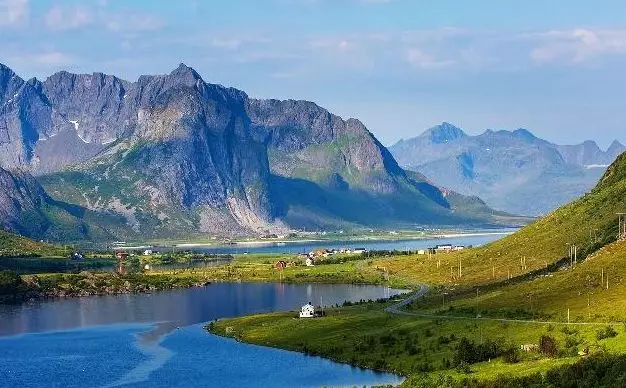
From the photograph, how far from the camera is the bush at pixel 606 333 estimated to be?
388 feet

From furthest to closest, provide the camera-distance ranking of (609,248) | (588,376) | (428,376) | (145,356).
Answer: (609,248) < (145,356) < (428,376) < (588,376)

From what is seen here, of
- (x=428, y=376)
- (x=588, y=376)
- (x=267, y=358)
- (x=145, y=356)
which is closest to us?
(x=588, y=376)

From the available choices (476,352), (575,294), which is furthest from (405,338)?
(575,294)

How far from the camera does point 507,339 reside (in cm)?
13425

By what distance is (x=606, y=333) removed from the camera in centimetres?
11931

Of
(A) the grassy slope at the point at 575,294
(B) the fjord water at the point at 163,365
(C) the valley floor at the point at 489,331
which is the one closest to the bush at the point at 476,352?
(C) the valley floor at the point at 489,331

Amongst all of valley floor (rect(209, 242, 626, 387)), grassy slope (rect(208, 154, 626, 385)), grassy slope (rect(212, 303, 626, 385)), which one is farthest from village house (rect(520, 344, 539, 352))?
grassy slope (rect(208, 154, 626, 385))

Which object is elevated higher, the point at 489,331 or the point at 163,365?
the point at 489,331

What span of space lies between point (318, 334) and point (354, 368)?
3116 centimetres

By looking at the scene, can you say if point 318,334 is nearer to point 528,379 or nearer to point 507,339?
point 507,339

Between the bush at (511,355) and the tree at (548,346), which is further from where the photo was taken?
the bush at (511,355)

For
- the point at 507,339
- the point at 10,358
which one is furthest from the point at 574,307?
the point at 10,358

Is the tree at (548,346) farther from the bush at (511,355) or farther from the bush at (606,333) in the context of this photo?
the bush at (606,333)

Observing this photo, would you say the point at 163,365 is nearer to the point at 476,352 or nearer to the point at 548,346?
the point at 476,352
